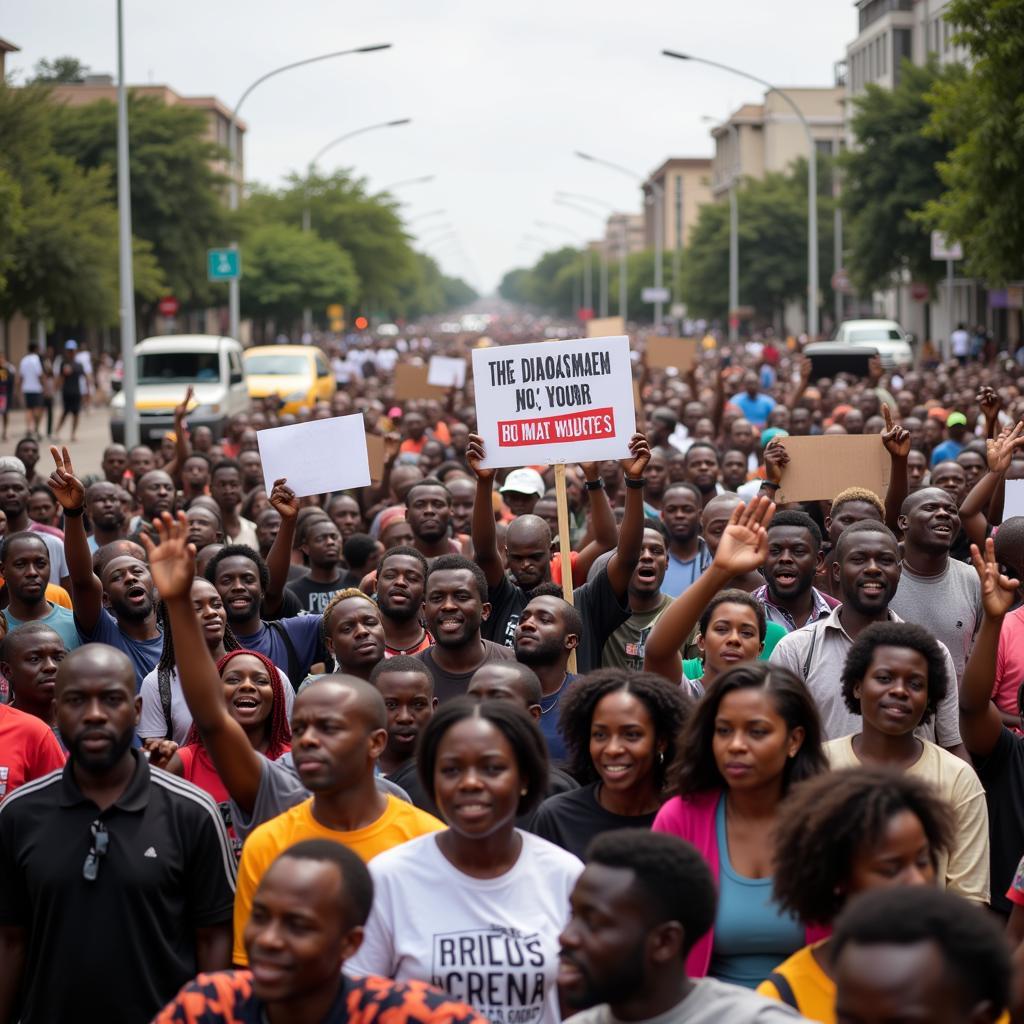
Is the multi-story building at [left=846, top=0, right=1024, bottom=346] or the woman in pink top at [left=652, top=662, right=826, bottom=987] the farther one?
the multi-story building at [left=846, top=0, right=1024, bottom=346]

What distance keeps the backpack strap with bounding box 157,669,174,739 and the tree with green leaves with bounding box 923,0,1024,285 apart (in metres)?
17.2

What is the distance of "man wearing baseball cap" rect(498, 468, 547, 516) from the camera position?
32.9 feet

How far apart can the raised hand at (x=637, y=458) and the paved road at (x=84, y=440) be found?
17327 millimetres

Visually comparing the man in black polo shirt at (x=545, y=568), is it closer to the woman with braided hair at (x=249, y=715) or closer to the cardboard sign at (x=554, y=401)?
the cardboard sign at (x=554, y=401)

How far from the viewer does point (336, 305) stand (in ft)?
206

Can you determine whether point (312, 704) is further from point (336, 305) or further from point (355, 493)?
point (336, 305)

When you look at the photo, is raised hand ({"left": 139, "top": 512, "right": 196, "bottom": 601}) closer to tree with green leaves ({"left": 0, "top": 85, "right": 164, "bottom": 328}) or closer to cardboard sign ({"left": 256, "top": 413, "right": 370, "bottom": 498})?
cardboard sign ({"left": 256, "top": 413, "right": 370, "bottom": 498})

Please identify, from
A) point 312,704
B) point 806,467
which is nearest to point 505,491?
point 806,467

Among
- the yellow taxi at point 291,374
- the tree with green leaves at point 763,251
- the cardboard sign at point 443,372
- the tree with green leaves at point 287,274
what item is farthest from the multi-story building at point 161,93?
the cardboard sign at point 443,372

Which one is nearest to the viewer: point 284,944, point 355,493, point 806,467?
point 284,944

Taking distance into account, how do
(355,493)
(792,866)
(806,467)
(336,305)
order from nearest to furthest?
(792,866) → (806,467) → (355,493) → (336,305)

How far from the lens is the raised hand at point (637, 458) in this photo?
7.52 meters

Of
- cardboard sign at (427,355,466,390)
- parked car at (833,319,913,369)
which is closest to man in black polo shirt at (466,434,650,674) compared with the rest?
cardboard sign at (427,355,466,390)

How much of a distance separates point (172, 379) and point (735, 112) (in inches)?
3368
